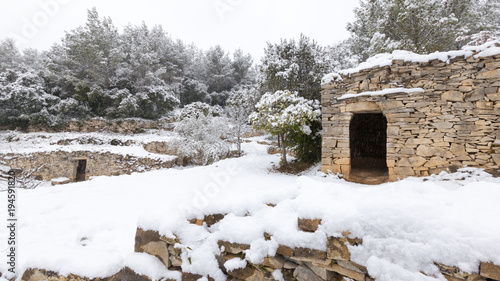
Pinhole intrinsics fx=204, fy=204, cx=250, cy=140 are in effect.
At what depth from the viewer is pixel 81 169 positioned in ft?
38.2

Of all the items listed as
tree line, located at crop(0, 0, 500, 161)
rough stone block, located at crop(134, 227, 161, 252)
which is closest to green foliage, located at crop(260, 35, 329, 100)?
tree line, located at crop(0, 0, 500, 161)

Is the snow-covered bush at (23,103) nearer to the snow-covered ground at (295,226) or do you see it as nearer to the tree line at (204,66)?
the tree line at (204,66)

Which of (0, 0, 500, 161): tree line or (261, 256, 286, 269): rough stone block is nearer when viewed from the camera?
(261, 256, 286, 269): rough stone block

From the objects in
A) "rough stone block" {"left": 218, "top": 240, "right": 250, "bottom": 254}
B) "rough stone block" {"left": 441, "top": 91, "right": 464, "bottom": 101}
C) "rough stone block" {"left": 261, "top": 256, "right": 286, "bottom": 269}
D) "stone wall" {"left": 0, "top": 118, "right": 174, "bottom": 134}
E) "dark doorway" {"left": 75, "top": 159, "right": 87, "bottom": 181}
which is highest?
"rough stone block" {"left": 441, "top": 91, "right": 464, "bottom": 101}

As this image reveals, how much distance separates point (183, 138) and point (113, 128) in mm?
6099

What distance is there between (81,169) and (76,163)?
0.76 m

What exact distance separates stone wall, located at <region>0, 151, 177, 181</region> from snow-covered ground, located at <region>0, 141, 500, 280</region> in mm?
6538

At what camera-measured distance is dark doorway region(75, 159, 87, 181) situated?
11.4m

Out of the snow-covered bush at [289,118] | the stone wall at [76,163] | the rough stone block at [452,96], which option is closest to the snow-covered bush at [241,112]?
the stone wall at [76,163]

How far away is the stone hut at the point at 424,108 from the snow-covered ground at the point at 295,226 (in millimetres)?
536

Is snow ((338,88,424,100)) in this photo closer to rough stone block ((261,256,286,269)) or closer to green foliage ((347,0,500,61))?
rough stone block ((261,256,286,269))

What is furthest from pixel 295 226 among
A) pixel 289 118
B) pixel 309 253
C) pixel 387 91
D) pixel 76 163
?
pixel 76 163

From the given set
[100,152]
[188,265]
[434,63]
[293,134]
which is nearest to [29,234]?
[188,265]

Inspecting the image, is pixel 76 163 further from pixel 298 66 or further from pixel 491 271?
pixel 491 271
